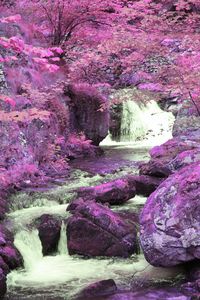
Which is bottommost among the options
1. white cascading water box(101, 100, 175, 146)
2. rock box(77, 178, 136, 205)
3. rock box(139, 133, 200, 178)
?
white cascading water box(101, 100, 175, 146)

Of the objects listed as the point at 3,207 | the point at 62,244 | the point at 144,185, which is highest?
the point at 144,185

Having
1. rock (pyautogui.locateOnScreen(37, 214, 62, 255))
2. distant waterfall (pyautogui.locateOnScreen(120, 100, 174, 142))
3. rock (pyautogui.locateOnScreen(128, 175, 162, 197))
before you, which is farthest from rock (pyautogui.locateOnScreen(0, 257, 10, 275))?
distant waterfall (pyautogui.locateOnScreen(120, 100, 174, 142))

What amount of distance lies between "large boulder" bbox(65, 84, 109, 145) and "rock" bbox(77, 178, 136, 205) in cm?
626

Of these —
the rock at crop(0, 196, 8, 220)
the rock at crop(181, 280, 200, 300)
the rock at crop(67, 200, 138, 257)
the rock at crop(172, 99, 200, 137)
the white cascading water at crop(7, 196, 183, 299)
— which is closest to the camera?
the rock at crop(181, 280, 200, 300)

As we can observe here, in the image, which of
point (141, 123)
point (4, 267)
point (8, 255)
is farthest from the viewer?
point (141, 123)

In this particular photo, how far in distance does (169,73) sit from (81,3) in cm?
671

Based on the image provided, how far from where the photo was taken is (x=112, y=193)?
9211mm

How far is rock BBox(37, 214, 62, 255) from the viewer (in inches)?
307

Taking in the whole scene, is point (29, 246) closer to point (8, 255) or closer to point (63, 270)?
point (8, 255)

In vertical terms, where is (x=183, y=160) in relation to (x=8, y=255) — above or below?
above

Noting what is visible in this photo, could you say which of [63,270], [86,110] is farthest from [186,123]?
[63,270]

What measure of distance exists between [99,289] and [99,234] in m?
1.42

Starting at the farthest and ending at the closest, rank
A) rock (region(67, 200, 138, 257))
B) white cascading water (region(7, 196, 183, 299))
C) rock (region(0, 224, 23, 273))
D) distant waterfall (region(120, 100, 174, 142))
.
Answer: distant waterfall (region(120, 100, 174, 142)) → rock (region(67, 200, 138, 257)) → rock (region(0, 224, 23, 273)) → white cascading water (region(7, 196, 183, 299))

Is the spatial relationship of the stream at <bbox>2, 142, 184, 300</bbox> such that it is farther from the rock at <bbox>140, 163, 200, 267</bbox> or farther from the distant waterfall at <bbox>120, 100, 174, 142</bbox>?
the distant waterfall at <bbox>120, 100, 174, 142</bbox>
